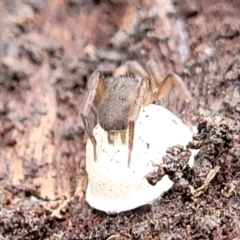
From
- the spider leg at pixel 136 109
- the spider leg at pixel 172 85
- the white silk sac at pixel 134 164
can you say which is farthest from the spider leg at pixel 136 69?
the white silk sac at pixel 134 164

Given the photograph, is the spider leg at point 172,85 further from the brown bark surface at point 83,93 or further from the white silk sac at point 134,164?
the white silk sac at point 134,164

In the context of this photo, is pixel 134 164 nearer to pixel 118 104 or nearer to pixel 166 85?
pixel 118 104

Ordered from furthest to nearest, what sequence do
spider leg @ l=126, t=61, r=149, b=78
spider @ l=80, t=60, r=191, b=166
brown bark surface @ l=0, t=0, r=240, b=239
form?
spider leg @ l=126, t=61, r=149, b=78, spider @ l=80, t=60, r=191, b=166, brown bark surface @ l=0, t=0, r=240, b=239

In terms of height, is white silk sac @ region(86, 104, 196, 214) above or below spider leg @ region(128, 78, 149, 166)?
below

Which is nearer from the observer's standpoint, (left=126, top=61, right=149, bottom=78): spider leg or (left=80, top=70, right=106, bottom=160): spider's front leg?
(left=80, top=70, right=106, bottom=160): spider's front leg

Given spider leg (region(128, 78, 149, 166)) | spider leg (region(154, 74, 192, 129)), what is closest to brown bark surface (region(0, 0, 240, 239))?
spider leg (region(154, 74, 192, 129))

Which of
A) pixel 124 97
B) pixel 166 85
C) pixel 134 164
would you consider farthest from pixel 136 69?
pixel 134 164

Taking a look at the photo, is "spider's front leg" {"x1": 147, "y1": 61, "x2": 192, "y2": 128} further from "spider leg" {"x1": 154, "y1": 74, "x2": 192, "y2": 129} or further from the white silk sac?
the white silk sac

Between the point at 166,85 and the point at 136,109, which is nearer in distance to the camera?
the point at 136,109
